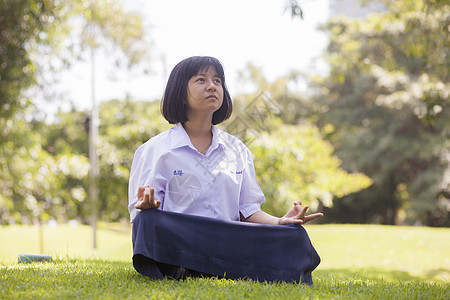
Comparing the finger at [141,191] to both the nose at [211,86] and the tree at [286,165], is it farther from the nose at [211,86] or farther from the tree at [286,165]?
the tree at [286,165]

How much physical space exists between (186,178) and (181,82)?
0.70 metres

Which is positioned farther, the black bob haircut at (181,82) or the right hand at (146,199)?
the black bob haircut at (181,82)

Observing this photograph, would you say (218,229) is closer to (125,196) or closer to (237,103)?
(125,196)

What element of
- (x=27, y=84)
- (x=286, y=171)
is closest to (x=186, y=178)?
(x=27, y=84)

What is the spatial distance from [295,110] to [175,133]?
23.9 m

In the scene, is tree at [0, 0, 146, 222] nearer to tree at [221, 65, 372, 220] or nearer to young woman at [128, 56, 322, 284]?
tree at [221, 65, 372, 220]

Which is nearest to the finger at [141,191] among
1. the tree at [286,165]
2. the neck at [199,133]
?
the neck at [199,133]

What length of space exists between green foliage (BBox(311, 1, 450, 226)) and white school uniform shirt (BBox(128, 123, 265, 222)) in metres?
12.3

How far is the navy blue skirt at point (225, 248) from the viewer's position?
2.72 m

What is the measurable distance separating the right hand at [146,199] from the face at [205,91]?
81 cm

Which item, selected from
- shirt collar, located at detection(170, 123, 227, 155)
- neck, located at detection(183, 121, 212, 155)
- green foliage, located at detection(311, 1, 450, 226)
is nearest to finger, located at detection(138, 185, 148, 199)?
shirt collar, located at detection(170, 123, 227, 155)

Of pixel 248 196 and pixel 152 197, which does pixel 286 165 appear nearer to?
pixel 248 196

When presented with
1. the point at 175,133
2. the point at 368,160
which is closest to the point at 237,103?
the point at 368,160

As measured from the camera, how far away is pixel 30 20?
8.22 meters
